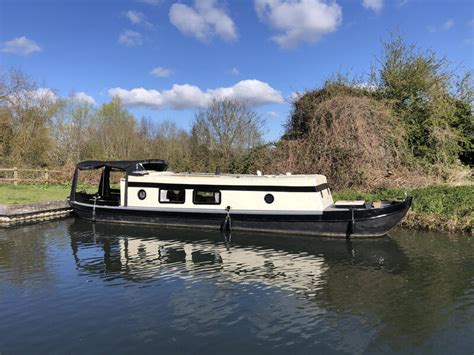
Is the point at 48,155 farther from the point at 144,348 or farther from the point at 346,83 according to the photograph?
the point at 144,348

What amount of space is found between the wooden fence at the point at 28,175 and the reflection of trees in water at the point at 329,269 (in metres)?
15.8

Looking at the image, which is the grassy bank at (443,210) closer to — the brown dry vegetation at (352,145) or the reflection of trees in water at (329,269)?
the reflection of trees in water at (329,269)

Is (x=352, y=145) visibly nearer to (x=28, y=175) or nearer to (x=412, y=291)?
(x=412, y=291)

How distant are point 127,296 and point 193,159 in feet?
59.7

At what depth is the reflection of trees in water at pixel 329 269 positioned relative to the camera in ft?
23.4

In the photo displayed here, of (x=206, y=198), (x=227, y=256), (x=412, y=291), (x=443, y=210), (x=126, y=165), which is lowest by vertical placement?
(x=412, y=291)

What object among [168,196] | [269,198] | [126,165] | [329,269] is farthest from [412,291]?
[126,165]

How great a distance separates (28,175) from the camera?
28.1m

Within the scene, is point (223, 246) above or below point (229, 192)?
below

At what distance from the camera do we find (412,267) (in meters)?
9.62

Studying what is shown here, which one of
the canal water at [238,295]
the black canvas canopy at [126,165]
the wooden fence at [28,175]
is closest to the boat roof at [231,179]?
the black canvas canopy at [126,165]

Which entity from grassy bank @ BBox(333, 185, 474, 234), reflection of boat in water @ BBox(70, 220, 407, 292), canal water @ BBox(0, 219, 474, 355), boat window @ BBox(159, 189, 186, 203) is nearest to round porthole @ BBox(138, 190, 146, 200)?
boat window @ BBox(159, 189, 186, 203)

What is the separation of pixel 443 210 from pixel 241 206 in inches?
259

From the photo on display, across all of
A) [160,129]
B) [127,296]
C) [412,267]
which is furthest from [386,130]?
[160,129]
